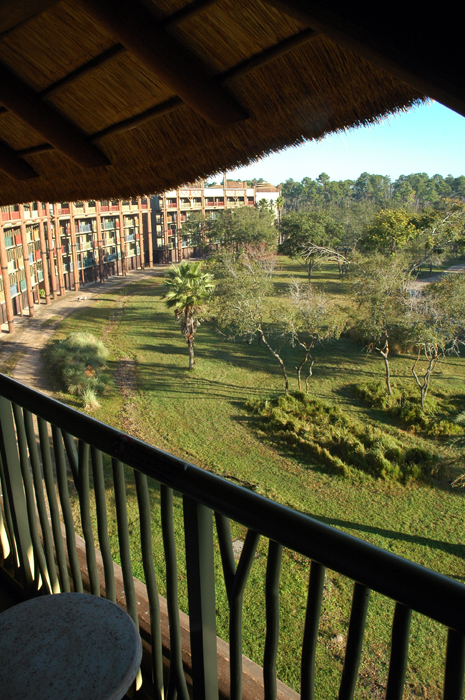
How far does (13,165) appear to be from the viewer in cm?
229

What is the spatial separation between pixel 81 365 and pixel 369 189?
53054 millimetres

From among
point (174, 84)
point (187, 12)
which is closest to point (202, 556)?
point (174, 84)

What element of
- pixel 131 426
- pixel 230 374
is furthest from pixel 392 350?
pixel 131 426

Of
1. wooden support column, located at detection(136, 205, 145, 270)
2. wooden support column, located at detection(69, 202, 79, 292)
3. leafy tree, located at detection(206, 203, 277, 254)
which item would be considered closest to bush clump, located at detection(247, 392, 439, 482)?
wooden support column, located at detection(69, 202, 79, 292)

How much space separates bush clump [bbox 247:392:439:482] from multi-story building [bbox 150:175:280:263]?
24613mm

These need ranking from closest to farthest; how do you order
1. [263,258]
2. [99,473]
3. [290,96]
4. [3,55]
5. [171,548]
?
1. [171,548]
2. [99,473]
3. [290,96]
4. [3,55]
5. [263,258]

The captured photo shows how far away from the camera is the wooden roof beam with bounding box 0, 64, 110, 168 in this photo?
5.69 feet

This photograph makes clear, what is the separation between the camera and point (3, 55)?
167 centimetres

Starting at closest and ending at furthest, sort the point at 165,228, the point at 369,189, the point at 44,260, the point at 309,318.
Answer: the point at 309,318 → the point at 44,260 → the point at 165,228 → the point at 369,189

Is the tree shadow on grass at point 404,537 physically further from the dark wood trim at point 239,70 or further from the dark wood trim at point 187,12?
the dark wood trim at point 187,12

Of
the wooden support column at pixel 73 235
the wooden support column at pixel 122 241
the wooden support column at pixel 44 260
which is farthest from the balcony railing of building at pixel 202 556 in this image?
the wooden support column at pixel 122 241

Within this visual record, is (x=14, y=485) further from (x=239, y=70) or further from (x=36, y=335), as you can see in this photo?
(x=36, y=335)

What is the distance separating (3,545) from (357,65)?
1810 mm

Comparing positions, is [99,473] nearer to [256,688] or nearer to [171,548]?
[171,548]
